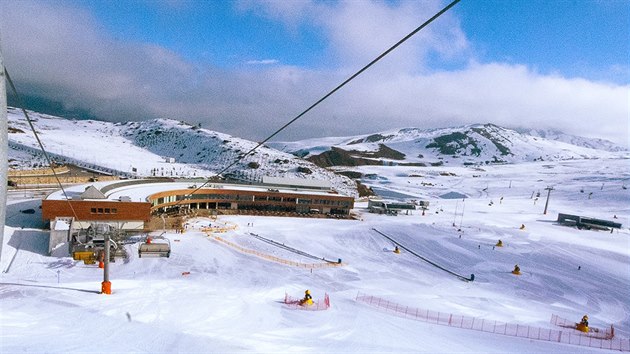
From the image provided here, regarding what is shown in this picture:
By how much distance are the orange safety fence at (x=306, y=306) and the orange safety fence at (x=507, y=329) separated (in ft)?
11.1

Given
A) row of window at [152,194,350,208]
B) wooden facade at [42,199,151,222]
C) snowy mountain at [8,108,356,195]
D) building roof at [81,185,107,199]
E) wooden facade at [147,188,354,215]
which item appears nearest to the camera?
wooden facade at [42,199,151,222]

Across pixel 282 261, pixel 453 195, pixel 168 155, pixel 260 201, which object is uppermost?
pixel 168 155

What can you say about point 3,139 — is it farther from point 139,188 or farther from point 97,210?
point 139,188

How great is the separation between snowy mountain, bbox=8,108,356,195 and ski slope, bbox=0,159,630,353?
2122 inches

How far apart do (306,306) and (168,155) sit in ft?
488

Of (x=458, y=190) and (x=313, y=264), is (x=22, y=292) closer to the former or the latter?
(x=313, y=264)

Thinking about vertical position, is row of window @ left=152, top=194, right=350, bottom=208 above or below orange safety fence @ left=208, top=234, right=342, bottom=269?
above

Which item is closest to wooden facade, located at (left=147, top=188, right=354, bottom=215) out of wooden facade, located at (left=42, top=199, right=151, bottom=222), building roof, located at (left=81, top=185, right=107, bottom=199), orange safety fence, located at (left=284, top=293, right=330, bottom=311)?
wooden facade, located at (left=42, top=199, right=151, bottom=222)

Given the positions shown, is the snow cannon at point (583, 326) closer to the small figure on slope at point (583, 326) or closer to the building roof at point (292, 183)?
the small figure on slope at point (583, 326)

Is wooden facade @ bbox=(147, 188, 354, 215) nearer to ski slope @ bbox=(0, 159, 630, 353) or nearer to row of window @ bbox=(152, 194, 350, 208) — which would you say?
row of window @ bbox=(152, 194, 350, 208)

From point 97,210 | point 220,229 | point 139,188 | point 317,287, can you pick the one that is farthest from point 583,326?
point 139,188

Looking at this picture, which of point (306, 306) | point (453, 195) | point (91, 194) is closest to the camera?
point (306, 306)

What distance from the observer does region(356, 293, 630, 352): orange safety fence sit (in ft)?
60.8

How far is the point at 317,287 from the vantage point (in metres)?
24.6
